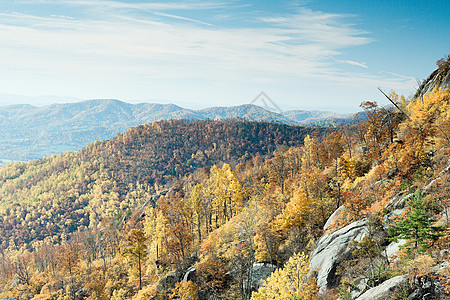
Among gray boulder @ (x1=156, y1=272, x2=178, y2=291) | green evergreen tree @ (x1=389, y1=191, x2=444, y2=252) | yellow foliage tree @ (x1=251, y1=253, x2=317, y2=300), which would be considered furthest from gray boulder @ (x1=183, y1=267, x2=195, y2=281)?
green evergreen tree @ (x1=389, y1=191, x2=444, y2=252)

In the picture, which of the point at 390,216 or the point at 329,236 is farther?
the point at 329,236

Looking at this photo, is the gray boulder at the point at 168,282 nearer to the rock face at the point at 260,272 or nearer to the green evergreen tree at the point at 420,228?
the rock face at the point at 260,272

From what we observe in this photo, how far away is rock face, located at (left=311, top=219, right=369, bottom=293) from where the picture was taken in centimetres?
2717

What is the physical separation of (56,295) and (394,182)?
75.0 m

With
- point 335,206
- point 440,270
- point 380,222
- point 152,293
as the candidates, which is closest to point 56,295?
point 152,293

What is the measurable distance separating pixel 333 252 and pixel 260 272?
48.7ft

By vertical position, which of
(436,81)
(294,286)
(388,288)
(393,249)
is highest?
(436,81)

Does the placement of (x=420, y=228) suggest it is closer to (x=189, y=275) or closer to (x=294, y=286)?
(x=294, y=286)

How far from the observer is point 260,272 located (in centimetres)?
3984

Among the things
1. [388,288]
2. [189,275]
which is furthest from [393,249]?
[189,275]

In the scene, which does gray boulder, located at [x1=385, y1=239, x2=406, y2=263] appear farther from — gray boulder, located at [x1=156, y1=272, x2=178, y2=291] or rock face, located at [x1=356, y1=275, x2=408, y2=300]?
gray boulder, located at [x1=156, y1=272, x2=178, y2=291]

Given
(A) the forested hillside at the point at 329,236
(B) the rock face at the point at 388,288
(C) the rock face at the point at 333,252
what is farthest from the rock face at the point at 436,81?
(B) the rock face at the point at 388,288

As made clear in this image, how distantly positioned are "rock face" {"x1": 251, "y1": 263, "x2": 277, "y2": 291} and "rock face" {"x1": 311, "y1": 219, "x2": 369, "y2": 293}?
9668mm

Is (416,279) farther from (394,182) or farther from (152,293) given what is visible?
(152,293)
